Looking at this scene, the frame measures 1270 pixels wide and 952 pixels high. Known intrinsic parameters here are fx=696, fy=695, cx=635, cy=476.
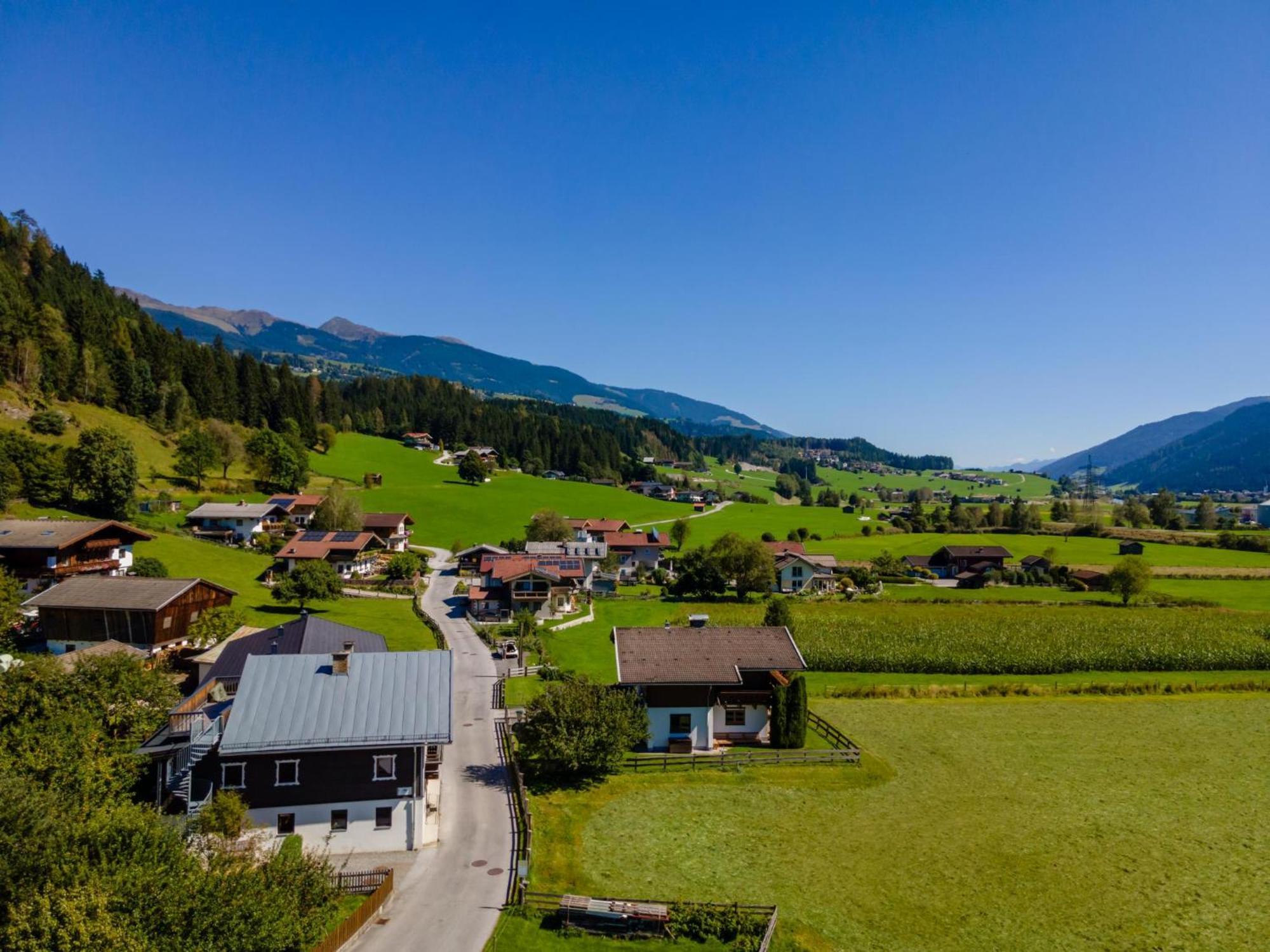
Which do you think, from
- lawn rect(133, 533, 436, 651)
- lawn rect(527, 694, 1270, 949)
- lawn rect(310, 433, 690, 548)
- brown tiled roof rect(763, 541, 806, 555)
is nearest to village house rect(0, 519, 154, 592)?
lawn rect(133, 533, 436, 651)

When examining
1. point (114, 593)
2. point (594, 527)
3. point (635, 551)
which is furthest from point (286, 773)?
point (594, 527)

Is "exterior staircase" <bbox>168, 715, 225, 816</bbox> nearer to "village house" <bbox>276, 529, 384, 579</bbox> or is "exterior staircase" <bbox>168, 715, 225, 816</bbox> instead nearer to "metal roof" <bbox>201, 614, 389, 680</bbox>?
"metal roof" <bbox>201, 614, 389, 680</bbox>

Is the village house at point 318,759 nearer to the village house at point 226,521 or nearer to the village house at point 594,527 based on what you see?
the village house at point 226,521

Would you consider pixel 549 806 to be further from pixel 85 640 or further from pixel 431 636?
pixel 85 640

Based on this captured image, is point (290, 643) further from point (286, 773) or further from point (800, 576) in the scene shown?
point (800, 576)

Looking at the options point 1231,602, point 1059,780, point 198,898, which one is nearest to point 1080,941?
point 1059,780

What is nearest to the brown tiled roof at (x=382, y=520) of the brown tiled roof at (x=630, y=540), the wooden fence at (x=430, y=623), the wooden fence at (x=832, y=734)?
the wooden fence at (x=430, y=623)
